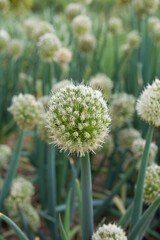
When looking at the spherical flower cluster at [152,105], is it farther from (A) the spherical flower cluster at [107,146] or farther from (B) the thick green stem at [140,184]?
(A) the spherical flower cluster at [107,146]

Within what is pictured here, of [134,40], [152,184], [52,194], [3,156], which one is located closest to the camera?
[152,184]

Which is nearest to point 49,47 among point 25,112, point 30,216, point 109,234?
point 25,112

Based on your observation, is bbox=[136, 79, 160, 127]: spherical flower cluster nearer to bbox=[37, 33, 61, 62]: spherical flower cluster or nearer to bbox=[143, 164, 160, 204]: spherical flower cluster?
bbox=[143, 164, 160, 204]: spherical flower cluster

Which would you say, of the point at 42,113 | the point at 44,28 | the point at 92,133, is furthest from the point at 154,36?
the point at 92,133

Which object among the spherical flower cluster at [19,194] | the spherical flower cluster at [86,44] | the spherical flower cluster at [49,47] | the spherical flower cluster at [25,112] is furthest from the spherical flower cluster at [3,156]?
the spherical flower cluster at [86,44]

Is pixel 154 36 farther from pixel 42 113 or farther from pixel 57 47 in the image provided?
pixel 42 113

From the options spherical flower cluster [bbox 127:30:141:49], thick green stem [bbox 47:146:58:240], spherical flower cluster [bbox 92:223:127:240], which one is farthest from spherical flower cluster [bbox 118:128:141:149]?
spherical flower cluster [bbox 92:223:127:240]

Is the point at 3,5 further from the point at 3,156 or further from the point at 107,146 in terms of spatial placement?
the point at 107,146
